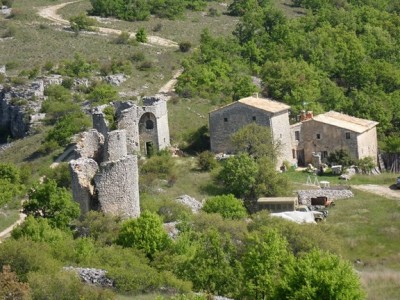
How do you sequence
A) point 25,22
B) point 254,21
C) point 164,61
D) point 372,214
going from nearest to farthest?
point 372,214
point 164,61
point 254,21
point 25,22

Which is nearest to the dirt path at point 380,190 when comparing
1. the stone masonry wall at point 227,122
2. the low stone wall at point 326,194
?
the low stone wall at point 326,194

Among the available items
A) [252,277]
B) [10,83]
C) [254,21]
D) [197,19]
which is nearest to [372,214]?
[252,277]

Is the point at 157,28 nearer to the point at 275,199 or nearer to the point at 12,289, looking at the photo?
the point at 275,199

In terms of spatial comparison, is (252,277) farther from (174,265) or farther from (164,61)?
(164,61)

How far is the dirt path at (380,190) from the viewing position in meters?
47.4

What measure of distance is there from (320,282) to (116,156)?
46.3ft

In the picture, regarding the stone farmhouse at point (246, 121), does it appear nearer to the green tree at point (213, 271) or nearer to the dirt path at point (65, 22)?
the green tree at point (213, 271)

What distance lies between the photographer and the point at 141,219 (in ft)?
110

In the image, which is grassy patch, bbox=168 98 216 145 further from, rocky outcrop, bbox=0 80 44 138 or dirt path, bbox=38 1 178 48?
dirt path, bbox=38 1 178 48

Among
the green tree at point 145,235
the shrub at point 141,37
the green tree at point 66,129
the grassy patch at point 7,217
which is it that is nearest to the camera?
the green tree at point 145,235

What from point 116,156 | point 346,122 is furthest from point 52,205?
point 346,122

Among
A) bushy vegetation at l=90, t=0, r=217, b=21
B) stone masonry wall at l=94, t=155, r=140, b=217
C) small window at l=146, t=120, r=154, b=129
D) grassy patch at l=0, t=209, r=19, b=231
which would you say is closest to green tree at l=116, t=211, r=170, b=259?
stone masonry wall at l=94, t=155, r=140, b=217

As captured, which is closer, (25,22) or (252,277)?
(252,277)

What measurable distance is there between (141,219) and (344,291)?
8.80 meters
